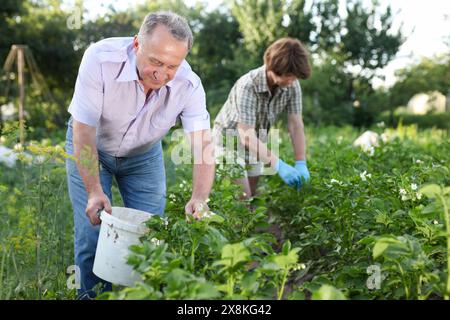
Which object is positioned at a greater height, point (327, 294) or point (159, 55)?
point (159, 55)

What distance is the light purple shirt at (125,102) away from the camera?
2.41m

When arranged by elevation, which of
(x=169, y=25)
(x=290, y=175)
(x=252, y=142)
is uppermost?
(x=169, y=25)

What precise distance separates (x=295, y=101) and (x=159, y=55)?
208 centimetres

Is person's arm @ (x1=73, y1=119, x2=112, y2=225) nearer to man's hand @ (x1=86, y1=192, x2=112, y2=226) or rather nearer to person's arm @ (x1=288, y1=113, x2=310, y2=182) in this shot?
man's hand @ (x1=86, y1=192, x2=112, y2=226)

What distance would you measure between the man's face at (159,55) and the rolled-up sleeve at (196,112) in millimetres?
293

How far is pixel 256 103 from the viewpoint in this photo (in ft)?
13.1

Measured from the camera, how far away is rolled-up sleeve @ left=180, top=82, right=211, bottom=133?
8.70 feet

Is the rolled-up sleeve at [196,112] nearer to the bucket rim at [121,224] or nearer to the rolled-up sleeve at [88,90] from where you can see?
the rolled-up sleeve at [88,90]

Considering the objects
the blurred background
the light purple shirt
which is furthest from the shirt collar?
the blurred background

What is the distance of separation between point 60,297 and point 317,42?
49.1 feet

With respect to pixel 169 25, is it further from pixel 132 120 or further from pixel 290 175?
pixel 290 175

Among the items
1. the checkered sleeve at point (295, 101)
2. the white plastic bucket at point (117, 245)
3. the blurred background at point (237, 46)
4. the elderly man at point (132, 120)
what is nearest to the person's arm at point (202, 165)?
the elderly man at point (132, 120)

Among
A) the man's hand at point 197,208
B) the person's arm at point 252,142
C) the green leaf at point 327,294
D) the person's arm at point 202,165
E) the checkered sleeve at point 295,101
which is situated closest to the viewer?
the green leaf at point 327,294

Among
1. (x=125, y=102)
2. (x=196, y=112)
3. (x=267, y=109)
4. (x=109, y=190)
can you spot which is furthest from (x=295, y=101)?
(x=125, y=102)
